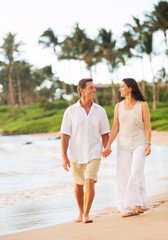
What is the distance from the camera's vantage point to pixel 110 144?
463 centimetres

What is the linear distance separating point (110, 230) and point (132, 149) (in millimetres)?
1116

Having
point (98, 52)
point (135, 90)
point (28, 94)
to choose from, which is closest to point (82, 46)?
point (98, 52)

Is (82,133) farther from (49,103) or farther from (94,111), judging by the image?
(49,103)

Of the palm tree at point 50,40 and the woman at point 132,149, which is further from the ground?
the palm tree at point 50,40

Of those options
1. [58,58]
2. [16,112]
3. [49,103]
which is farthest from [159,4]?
[16,112]

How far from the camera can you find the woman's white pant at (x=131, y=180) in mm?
4500

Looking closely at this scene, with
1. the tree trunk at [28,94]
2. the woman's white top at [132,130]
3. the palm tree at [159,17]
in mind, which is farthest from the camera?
the tree trunk at [28,94]

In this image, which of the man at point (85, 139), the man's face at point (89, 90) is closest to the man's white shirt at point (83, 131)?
the man at point (85, 139)

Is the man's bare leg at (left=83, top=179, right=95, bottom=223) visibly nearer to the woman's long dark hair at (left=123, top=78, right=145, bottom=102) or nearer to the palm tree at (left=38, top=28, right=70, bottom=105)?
the woman's long dark hair at (left=123, top=78, right=145, bottom=102)

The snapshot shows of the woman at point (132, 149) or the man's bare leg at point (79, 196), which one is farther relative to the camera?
the man's bare leg at point (79, 196)

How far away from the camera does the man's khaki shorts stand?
451 centimetres

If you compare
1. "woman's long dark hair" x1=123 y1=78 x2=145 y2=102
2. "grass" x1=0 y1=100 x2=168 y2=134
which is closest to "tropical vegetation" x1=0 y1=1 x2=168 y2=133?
"grass" x1=0 y1=100 x2=168 y2=134

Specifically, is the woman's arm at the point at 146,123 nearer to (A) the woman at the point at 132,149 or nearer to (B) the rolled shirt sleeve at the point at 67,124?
(A) the woman at the point at 132,149

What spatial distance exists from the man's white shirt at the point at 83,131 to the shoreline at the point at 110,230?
751mm
